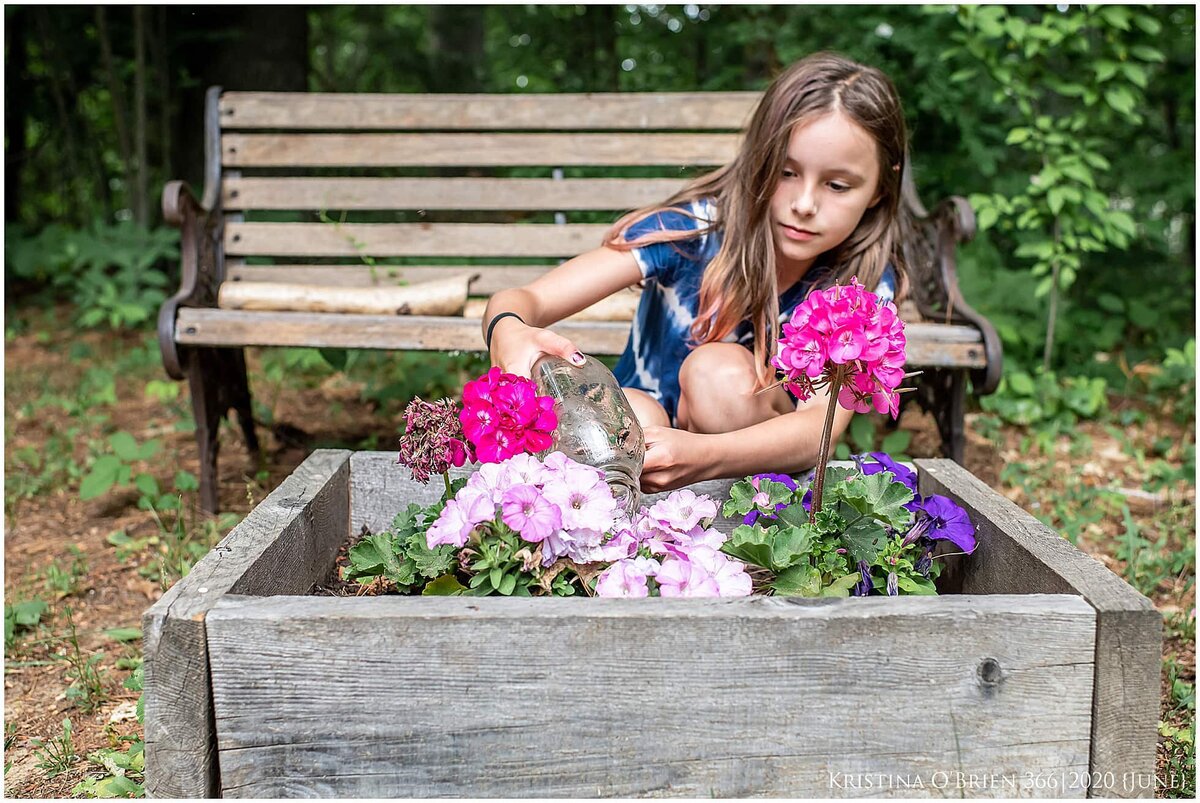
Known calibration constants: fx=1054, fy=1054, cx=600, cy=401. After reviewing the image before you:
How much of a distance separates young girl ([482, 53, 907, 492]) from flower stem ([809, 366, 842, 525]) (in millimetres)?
259

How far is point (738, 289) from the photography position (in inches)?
82.6

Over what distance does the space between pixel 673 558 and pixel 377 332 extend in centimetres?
150

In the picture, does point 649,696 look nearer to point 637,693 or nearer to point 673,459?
point 637,693

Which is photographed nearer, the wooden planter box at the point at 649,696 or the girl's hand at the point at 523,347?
the wooden planter box at the point at 649,696

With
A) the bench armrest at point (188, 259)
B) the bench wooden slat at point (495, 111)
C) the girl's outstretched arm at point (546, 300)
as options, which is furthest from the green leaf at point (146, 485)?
the girl's outstretched arm at point (546, 300)

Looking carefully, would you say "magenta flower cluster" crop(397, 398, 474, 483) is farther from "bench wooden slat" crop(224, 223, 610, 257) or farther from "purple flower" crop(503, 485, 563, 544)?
"bench wooden slat" crop(224, 223, 610, 257)

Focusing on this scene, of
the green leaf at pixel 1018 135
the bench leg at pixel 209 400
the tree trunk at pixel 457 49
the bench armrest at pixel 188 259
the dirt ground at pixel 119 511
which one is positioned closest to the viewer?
the dirt ground at pixel 119 511

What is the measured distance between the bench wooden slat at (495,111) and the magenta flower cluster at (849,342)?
2.31 m

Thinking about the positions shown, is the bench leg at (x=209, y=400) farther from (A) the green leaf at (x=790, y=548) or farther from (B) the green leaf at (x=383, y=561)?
(A) the green leaf at (x=790, y=548)

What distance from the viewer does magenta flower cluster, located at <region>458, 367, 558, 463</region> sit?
1344 mm

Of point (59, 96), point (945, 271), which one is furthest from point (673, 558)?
point (59, 96)

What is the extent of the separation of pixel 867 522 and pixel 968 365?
124 centimetres

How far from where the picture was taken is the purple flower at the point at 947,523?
60.5 inches

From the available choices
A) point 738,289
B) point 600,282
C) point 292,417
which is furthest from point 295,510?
point 292,417
